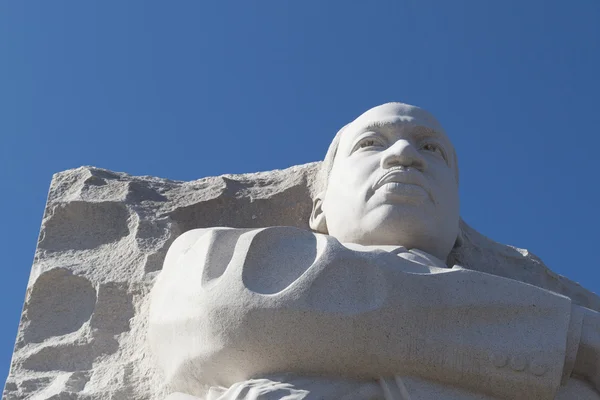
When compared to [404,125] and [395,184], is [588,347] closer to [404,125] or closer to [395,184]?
[395,184]

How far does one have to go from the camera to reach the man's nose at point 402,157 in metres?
5.00

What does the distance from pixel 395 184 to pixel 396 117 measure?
0.47m

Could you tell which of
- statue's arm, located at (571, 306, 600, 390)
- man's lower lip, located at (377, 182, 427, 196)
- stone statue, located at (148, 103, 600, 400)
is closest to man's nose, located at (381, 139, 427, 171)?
man's lower lip, located at (377, 182, 427, 196)

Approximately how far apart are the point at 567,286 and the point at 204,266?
2.51 m

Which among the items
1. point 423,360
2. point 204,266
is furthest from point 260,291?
point 423,360

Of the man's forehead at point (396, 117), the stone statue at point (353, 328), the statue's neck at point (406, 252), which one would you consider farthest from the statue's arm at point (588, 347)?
the man's forehead at point (396, 117)

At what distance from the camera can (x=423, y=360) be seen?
4.11 metres

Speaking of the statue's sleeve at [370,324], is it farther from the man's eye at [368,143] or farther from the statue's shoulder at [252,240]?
the man's eye at [368,143]

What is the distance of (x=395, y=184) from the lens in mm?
4914

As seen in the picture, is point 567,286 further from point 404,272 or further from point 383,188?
point 404,272

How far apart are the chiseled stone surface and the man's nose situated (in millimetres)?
838

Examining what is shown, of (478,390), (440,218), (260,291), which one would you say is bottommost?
(478,390)

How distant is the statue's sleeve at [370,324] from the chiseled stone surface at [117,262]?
0.44ft

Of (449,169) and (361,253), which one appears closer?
(361,253)
